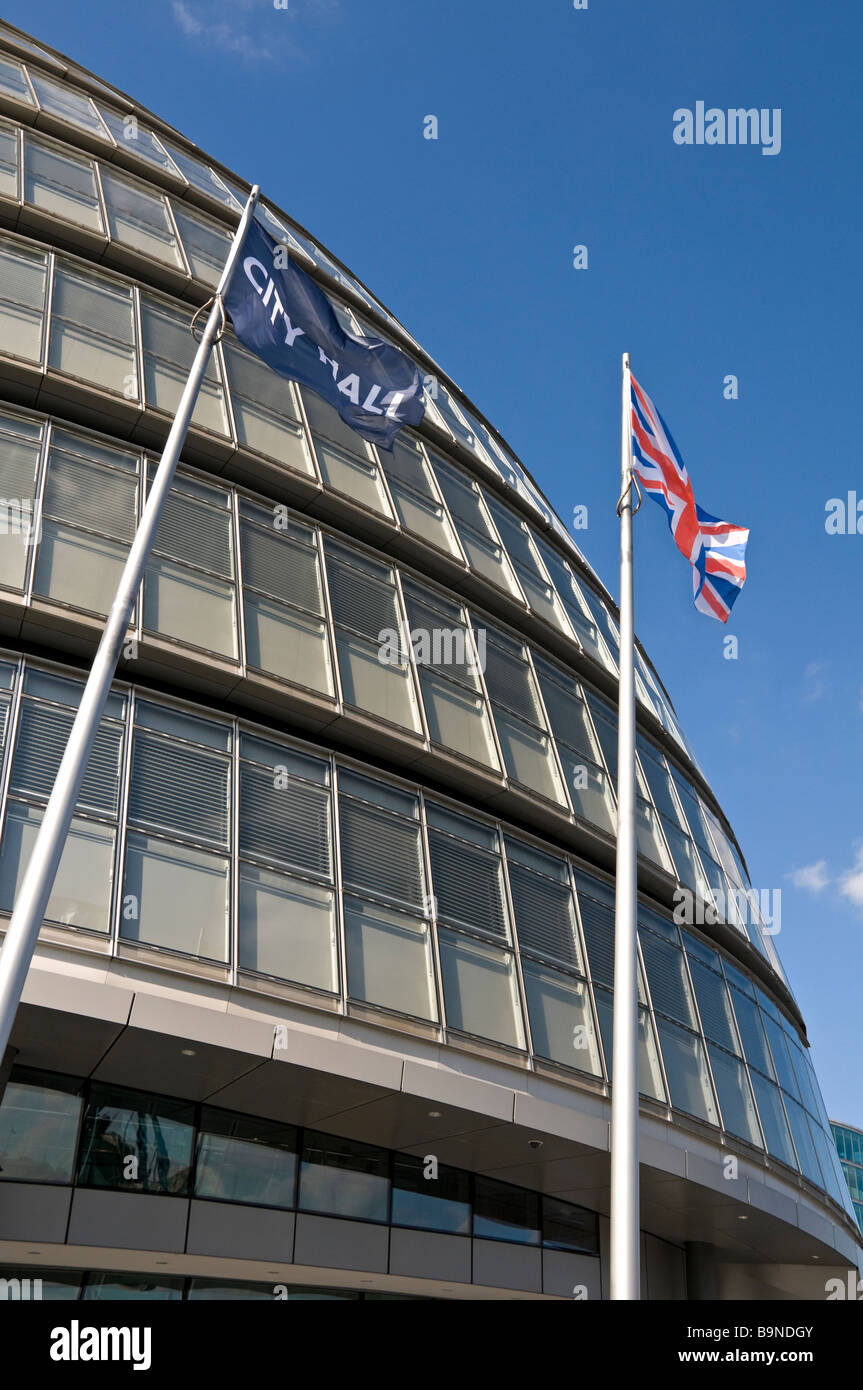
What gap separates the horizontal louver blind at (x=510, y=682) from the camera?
1983 centimetres

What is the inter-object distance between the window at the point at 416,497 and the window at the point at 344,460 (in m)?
0.37

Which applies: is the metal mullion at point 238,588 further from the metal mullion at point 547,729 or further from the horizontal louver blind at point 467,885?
the metal mullion at point 547,729

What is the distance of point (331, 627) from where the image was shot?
57.6 feet

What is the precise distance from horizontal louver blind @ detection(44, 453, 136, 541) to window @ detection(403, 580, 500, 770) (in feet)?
16.0

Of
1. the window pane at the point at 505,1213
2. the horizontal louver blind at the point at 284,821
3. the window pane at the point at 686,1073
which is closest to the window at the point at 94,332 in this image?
the horizontal louver blind at the point at 284,821

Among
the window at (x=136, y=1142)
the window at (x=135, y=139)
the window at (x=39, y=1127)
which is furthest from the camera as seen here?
the window at (x=135, y=139)

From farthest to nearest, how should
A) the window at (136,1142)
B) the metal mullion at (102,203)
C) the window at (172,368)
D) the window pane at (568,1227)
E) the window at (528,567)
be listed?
the window at (528,567) < the metal mullion at (102,203) < the window at (172,368) < the window pane at (568,1227) < the window at (136,1142)

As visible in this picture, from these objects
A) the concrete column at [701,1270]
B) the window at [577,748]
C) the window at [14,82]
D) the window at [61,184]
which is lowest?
the concrete column at [701,1270]

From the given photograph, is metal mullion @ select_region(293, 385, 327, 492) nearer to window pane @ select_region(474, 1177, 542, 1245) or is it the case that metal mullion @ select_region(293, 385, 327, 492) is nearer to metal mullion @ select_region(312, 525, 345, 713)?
metal mullion @ select_region(312, 525, 345, 713)

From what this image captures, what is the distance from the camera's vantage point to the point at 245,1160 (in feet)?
46.0

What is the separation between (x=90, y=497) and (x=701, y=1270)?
15366 millimetres

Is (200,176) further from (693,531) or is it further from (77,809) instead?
(77,809)

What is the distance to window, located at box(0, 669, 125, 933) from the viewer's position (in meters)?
12.5
